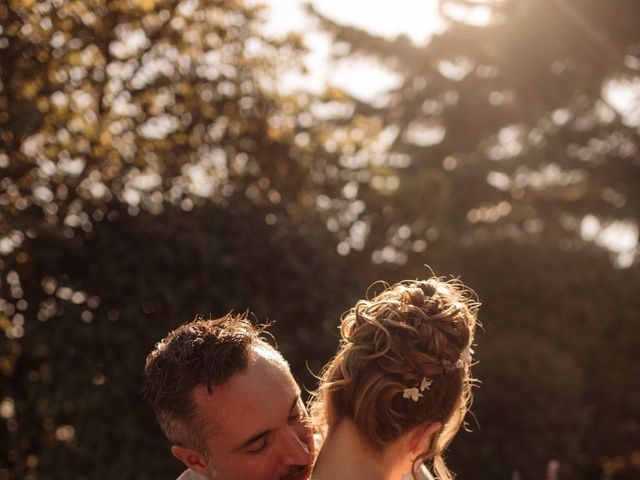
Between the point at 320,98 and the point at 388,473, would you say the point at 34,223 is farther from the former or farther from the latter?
the point at 388,473

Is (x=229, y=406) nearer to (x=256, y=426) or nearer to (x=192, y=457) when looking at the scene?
(x=256, y=426)

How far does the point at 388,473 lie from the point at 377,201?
6055 mm

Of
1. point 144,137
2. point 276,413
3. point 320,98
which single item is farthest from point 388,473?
point 320,98

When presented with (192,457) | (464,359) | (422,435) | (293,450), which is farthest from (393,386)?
(192,457)

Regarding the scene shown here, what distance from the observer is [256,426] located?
281cm

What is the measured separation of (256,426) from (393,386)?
53cm

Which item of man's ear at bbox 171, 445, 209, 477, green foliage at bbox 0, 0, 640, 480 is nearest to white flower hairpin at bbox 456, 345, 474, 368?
man's ear at bbox 171, 445, 209, 477

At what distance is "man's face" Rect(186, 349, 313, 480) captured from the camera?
9.23 ft

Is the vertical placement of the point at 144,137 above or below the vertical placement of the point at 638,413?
above

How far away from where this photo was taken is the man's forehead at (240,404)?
2.81 m

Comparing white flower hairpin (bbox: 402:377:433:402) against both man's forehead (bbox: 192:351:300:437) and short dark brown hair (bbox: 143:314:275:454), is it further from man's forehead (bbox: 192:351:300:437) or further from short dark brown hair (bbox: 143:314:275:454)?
short dark brown hair (bbox: 143:314:275:454)

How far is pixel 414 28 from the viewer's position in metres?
16.5

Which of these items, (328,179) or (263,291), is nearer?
(263,291)

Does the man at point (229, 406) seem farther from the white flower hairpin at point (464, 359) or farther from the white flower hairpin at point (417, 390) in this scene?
the white flower hairpin at point (464, 359)
